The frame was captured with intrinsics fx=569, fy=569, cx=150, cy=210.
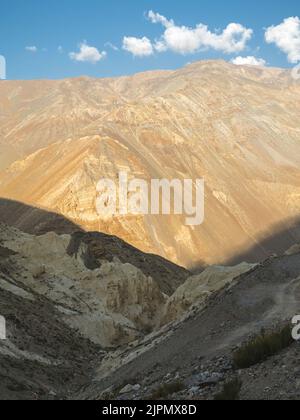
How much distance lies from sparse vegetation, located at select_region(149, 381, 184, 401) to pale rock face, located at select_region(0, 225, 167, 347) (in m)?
14.5

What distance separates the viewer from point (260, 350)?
11.1m

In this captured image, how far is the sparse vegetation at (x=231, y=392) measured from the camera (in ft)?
31.2

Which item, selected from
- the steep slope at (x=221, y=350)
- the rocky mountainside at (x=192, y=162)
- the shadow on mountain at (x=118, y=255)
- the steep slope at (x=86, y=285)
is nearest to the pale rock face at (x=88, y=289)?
the steep slope at (x=86, y=285)

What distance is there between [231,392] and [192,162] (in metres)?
76.6

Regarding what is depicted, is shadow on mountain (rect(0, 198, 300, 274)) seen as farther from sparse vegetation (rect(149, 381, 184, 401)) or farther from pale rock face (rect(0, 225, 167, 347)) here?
sparse vegetation (rect(149, 381, 184, 401))

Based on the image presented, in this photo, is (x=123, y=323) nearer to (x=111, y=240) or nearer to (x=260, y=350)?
(x=111, y=240)

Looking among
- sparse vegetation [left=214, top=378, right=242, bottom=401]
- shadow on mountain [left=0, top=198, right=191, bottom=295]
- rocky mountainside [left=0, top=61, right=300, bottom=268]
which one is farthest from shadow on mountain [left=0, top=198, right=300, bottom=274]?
sparse vegetation [left=214, top=378, right=242, bottom=401]

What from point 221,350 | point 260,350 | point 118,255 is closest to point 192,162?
point 118,255

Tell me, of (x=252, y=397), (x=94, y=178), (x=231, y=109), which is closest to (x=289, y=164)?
(x=231, y=109)

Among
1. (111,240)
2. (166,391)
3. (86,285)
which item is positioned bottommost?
(166,391)

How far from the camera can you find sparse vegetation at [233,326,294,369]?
35.9 ft

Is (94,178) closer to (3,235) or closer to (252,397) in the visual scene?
(3,235)

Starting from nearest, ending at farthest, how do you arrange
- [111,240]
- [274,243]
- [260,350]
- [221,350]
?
[260,350] → [221,350] → [111,240] → [274,243]

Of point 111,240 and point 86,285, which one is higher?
point 111,240
